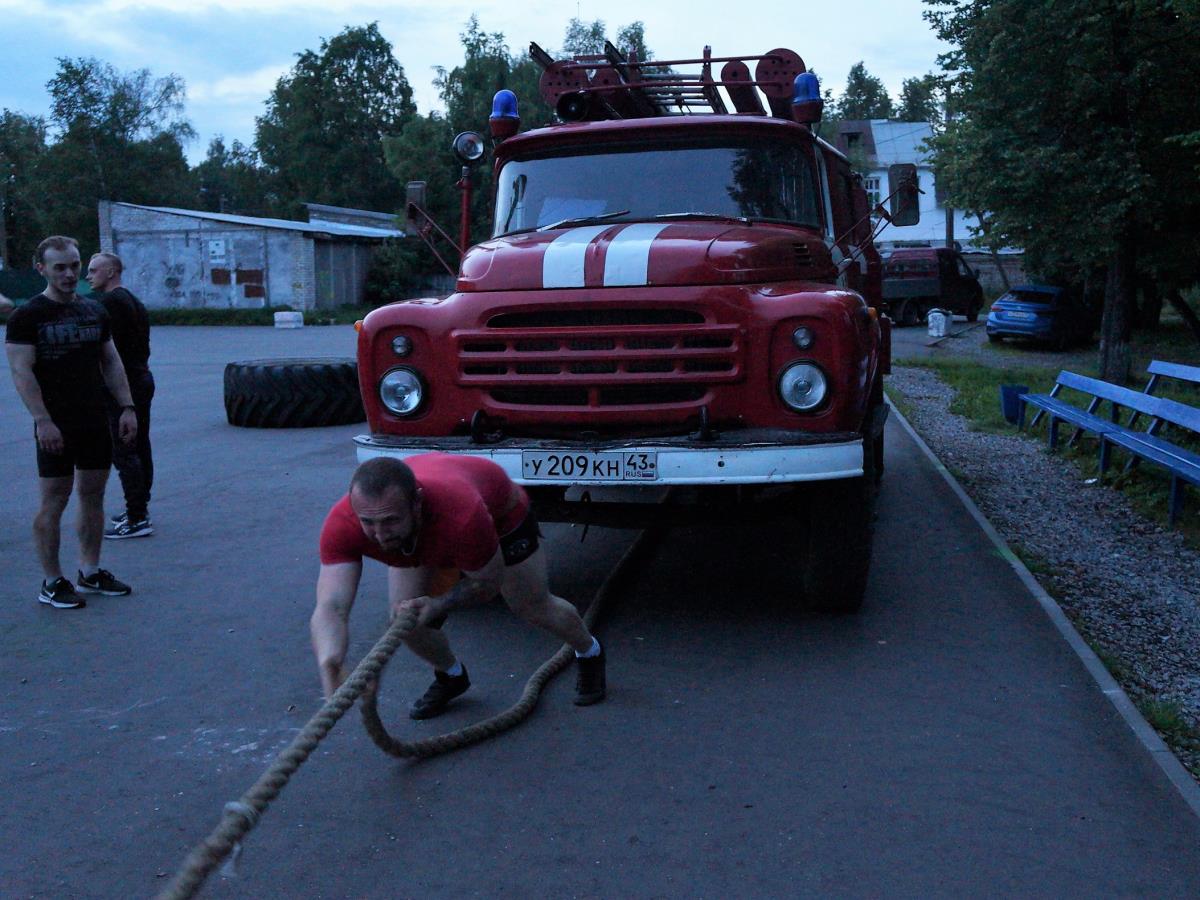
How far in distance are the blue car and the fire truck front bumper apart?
921 inches

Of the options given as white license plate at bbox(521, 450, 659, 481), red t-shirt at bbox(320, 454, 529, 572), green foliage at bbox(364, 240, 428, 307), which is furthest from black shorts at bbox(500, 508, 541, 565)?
green foliage at bbox(364, 240, 428, 307)

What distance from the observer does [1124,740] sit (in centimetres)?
446

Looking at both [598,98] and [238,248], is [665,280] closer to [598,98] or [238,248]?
[598,98]

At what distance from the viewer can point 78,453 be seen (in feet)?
20.4

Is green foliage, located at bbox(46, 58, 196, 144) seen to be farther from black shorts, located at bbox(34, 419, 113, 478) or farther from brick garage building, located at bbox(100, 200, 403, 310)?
black shorts, located at bbox(34, 419, 113, 478)

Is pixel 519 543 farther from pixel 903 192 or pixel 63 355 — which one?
pixel 903 192

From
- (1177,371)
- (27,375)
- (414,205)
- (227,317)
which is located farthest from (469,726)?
(227,317)

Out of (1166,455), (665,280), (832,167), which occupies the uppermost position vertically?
(832,167)

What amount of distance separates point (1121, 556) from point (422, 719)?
16.2 feet

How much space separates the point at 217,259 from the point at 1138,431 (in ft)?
125

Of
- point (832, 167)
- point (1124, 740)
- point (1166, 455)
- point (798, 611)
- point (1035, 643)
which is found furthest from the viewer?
point (1166, 455)

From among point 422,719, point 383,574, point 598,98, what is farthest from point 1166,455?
point 422,719

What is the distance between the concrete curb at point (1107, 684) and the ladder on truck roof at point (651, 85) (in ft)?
10.1

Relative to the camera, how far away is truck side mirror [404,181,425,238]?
768cm
